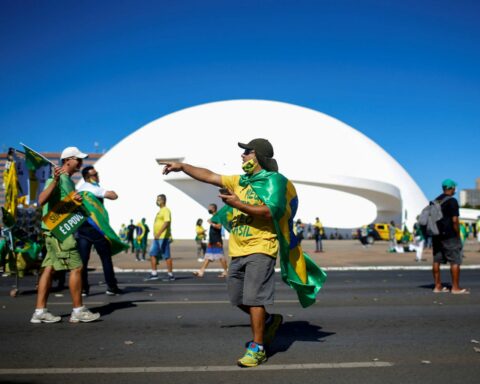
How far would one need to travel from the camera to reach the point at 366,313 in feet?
21.2

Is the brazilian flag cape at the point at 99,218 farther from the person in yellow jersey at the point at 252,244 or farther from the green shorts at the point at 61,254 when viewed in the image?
the person in yellow jersey at the point at 252,244

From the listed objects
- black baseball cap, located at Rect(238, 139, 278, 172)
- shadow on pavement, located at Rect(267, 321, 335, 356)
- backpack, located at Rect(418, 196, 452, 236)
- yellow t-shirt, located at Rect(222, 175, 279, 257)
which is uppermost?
black baseball cap, located at Rect(238, 139, 278, 172)

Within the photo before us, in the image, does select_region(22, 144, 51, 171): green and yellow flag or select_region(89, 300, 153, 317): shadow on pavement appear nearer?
select_region(22, 144, 51, 171): green and yellow flag

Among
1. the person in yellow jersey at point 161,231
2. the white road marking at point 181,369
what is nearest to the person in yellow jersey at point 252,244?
the white road marking at point 181,369

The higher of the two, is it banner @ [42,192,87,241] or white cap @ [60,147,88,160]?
white cap @ [60,147,88,160]

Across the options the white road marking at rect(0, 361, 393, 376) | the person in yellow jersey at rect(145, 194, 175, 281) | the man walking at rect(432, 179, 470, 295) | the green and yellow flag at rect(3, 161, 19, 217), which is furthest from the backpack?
the green and yellow flag at rect(3, 161, 19, 217)

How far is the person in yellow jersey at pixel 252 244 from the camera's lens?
403 centimetres

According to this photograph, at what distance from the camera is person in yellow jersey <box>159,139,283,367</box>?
4.03 m

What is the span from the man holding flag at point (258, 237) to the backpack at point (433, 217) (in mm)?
4294

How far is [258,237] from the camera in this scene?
4.17 m

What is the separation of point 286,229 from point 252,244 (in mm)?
337

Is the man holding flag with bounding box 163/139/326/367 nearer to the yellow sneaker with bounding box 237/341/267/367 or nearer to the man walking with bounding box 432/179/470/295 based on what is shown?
the yellow sneaker with bounding box 237/341/267/367

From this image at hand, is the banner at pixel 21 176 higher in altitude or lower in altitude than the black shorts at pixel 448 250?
higher

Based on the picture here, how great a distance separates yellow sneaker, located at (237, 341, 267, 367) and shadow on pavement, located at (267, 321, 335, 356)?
1.13ft
